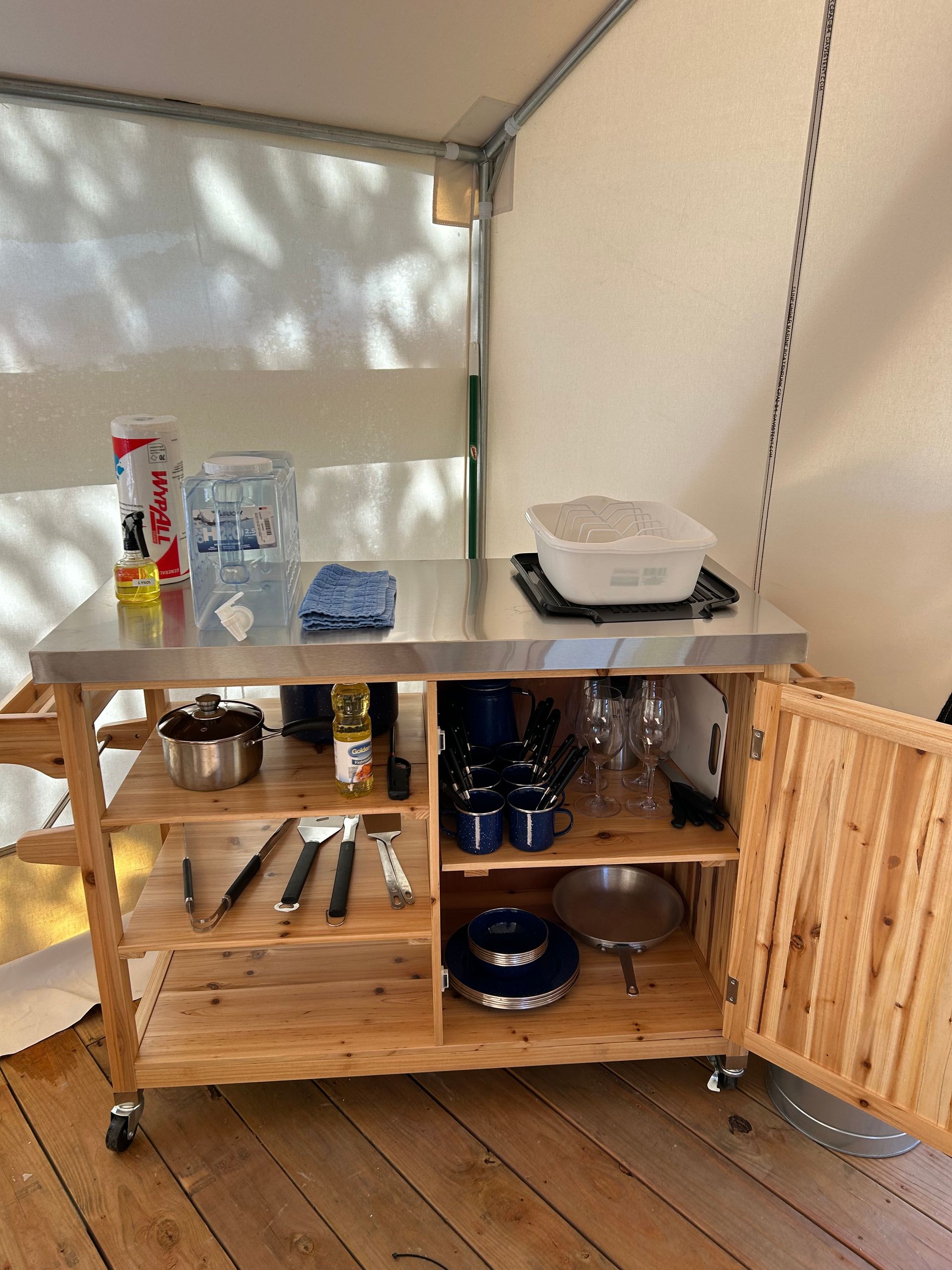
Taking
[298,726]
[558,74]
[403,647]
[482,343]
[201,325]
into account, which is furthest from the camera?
[482,343]

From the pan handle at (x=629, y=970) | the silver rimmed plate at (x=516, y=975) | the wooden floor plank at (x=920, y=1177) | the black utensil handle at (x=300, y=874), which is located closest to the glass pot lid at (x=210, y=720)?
the black utensil handle at (x=300, y=874)

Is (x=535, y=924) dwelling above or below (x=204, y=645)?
below

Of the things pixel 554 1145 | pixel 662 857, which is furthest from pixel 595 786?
pixel 554 1145

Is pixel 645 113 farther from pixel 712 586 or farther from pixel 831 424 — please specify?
pixel 712 586

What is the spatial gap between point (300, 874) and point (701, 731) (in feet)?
2.77

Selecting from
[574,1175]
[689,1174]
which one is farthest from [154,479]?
[689,1174]

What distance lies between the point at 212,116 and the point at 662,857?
211 cm

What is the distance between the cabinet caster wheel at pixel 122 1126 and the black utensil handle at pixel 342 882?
521mm

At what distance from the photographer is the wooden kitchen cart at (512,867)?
1316 mm

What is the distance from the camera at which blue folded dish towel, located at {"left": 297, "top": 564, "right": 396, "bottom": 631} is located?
140 centimetres

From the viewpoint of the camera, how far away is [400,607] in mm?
1531

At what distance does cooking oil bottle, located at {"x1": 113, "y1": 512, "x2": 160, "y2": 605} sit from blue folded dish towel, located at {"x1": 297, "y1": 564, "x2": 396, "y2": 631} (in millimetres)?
268

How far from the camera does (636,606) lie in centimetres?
151

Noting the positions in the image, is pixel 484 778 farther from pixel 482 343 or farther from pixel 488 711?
pixel 482 343
